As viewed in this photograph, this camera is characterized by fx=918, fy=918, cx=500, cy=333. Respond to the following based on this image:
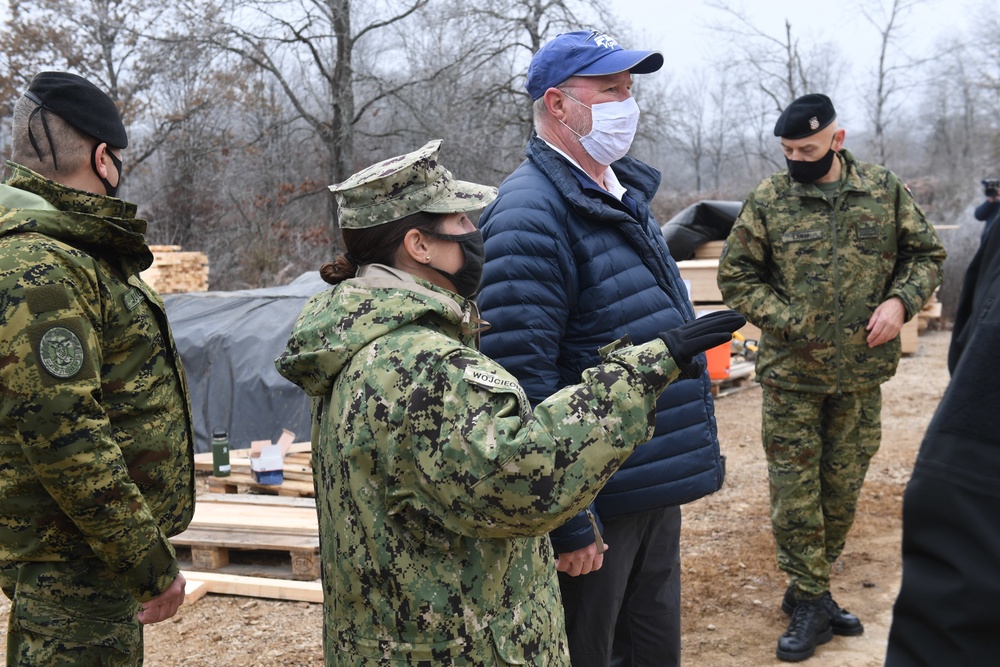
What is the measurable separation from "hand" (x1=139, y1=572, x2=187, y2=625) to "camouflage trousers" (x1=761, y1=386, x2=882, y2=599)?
298 cm

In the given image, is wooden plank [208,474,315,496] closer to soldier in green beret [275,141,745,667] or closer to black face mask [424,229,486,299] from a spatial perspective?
soldier in green beret [275,141,745,667]

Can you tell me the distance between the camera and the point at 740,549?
576 centimetres

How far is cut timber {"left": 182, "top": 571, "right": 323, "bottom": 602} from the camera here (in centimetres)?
500

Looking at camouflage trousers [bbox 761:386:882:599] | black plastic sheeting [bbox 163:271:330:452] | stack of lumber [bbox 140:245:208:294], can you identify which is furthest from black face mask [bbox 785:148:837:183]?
stack of lumber [bbox 140:245:208:294]

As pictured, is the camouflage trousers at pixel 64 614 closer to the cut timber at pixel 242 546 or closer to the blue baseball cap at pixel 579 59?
the blue baseball cap at pixel 579 59

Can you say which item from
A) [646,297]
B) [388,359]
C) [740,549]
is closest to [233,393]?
[740,549]

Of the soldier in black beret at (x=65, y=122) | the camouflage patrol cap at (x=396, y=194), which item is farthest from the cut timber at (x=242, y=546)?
the camouflage patrol cap at (x=396, y=194)

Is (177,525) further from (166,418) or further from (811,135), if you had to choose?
(811,135)

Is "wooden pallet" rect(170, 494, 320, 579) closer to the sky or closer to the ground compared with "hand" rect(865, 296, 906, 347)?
closer to the ground

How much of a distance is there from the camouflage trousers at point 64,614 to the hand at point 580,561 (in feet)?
4.15

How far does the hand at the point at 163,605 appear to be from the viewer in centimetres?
263

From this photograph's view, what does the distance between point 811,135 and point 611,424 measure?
2978 millimetres

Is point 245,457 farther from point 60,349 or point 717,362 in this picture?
point 60,349

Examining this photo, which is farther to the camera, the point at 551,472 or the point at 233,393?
the point at 233,393
